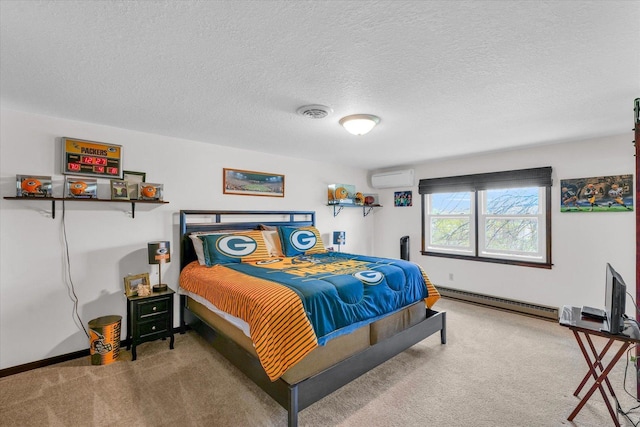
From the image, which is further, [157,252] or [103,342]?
[157,252]

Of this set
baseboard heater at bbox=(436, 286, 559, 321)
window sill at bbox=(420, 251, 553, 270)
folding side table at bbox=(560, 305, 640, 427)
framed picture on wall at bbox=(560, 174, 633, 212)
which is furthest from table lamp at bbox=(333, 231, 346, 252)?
folding side table at bbox=(560, 305, 640, 427)

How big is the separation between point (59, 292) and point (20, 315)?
1.00 ft

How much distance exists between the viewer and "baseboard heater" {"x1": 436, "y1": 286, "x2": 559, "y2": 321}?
12.5 ft

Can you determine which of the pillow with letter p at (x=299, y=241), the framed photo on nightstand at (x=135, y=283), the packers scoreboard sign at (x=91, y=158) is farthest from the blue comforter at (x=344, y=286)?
the packers scoreboard sign at (x=91, y=158)

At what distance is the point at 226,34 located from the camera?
153cm

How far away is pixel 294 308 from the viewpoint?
1.92m

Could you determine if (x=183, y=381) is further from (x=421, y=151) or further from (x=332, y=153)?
(x=421, y=151)

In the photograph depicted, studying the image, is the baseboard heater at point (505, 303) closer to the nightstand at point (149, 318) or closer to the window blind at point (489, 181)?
the window blind at point (489, 181)

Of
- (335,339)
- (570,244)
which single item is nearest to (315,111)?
(335,339)

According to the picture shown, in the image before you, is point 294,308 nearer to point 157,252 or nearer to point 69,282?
point 157,252

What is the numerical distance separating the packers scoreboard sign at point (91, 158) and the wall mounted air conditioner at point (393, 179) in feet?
13.7

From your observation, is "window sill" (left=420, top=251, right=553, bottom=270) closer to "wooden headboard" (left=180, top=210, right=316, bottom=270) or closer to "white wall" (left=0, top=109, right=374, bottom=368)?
"wooden headboard" (left=180, top=210, right=316, bottom=270)

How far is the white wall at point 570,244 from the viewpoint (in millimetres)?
3365

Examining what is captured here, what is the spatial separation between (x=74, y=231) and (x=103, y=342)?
1115 millimetres
